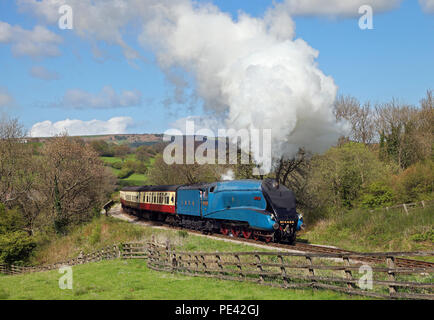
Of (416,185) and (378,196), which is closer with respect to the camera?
(416,185)

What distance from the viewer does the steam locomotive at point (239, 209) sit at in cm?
2167

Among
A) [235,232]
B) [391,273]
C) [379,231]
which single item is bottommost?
[235,232]

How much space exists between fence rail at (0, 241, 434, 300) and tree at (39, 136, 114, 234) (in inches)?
811

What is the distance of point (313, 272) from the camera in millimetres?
11562

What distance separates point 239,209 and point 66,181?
29712mm

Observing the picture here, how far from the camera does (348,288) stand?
10570 millimetres

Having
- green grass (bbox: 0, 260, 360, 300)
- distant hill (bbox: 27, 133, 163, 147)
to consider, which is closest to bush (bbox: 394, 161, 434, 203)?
green grass (bbox: 0, 260, 360, 300)

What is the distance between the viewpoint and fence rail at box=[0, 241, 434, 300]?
978cm

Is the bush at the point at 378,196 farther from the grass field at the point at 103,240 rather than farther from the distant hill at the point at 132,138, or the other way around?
the distant hill at the point at 132,138

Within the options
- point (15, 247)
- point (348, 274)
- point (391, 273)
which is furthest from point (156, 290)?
point (15, 247)

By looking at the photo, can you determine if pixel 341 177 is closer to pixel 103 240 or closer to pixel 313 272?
pixel 103 240

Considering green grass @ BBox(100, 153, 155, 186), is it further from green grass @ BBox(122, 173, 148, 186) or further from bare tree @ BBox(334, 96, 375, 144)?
bare tree @ BBox(334, 96, 375, 144)
